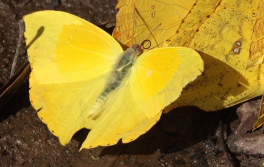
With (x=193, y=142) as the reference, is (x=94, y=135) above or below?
above

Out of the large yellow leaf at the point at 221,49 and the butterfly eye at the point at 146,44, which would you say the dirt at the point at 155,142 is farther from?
the butterfly eye at the point at 146,44

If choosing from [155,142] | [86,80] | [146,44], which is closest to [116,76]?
[86,80]

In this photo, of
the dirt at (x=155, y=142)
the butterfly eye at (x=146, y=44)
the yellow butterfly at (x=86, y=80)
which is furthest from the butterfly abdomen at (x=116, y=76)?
the dirt at (x=155, y=142)

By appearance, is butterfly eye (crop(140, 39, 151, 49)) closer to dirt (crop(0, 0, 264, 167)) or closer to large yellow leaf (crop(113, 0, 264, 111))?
large yellow leaf (crop(113, 0, 264, 111))

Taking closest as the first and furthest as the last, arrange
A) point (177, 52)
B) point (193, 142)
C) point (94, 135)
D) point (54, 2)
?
point (177, 52) → point (94, 135) → point (193, 142) → point (54, 2)

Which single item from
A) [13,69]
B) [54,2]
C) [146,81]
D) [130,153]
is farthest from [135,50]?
[54,2]

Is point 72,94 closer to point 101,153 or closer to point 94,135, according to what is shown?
point 94,135
